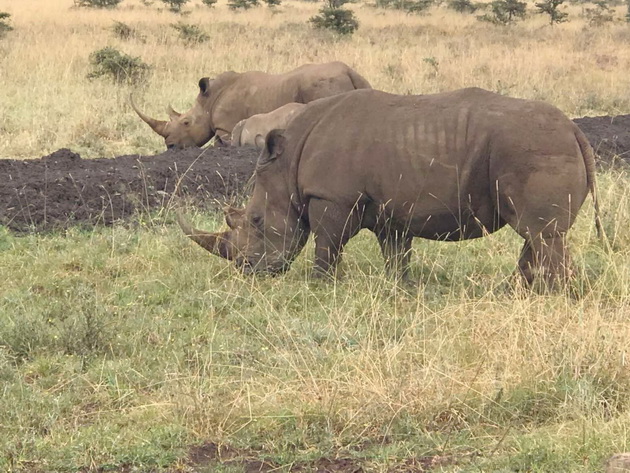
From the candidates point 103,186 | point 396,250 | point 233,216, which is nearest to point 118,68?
point 103,186

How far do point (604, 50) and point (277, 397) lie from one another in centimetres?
2133

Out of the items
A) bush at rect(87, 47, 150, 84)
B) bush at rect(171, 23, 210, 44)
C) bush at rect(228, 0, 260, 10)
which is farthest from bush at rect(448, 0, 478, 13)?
bush at rect(87, 47, 150, 84)

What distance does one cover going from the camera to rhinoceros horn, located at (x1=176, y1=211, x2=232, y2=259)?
759 cm

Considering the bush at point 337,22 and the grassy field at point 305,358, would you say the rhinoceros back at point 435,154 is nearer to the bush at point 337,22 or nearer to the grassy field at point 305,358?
the grassy field at point 305,358

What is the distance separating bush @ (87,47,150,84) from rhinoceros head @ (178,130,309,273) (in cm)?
1024

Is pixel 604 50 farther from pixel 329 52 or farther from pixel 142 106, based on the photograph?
pixel 142 106

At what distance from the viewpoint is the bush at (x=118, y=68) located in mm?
17562

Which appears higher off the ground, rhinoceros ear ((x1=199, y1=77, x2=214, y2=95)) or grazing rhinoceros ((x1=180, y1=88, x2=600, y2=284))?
grazing rhinoceros ((x1=180, y1=88, x2=600, y2=284))

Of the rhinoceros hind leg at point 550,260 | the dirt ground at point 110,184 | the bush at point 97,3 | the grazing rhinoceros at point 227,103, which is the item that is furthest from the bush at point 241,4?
the rhinoceros hind leg at point 550,260

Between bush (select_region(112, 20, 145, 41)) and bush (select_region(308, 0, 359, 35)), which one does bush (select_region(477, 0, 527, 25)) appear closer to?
bush (select_region(308, 0, 359, 35))

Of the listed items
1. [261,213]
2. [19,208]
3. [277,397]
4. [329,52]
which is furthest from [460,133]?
[329,52]

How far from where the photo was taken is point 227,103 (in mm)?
13766

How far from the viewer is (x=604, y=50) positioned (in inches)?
968

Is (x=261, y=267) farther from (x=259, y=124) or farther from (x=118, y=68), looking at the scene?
(x=118, y=68)
